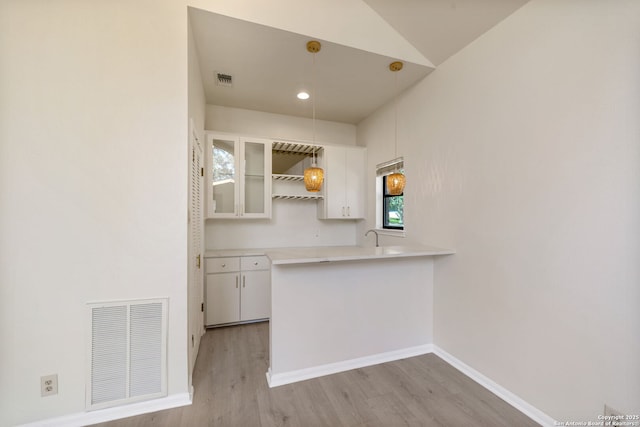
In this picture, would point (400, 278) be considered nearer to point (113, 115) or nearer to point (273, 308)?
point (273, 308)

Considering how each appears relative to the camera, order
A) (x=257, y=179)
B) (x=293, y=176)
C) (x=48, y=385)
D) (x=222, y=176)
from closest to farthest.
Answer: (x=48, y=385) → (x=222, y=176) → (x=257, y=179) → (x=293, y=176)

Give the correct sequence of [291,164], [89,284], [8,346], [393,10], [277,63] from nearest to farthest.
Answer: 1. [8,346]
2. [89,284]
3. [393,10]
4. [277,63]
5. [291,164]

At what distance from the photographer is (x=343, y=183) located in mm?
3781

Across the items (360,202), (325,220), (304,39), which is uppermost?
(304,39)

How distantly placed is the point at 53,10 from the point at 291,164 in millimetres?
2596

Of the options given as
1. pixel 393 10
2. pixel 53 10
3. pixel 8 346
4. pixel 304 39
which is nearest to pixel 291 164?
pixel 304 39

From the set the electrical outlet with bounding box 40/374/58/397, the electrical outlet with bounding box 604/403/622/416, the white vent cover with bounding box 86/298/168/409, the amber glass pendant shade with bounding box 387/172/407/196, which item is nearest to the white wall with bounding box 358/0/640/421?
the electrical outlet with bounding box 604/403/622/416

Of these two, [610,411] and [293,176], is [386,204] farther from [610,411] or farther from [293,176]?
[610,411]

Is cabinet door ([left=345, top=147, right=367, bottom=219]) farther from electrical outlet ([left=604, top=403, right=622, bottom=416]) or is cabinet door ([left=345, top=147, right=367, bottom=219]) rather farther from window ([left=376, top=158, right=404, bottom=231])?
electrical outlet ([left=604, top=403, right=622, bottom=416])

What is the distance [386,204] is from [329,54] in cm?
205

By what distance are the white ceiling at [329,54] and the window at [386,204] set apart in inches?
33.8

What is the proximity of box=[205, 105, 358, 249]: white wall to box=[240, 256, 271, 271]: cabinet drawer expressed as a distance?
455 mm

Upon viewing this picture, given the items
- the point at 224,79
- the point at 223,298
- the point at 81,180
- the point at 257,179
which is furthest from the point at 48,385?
the point at 224,79

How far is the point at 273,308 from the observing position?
6.88 ft
